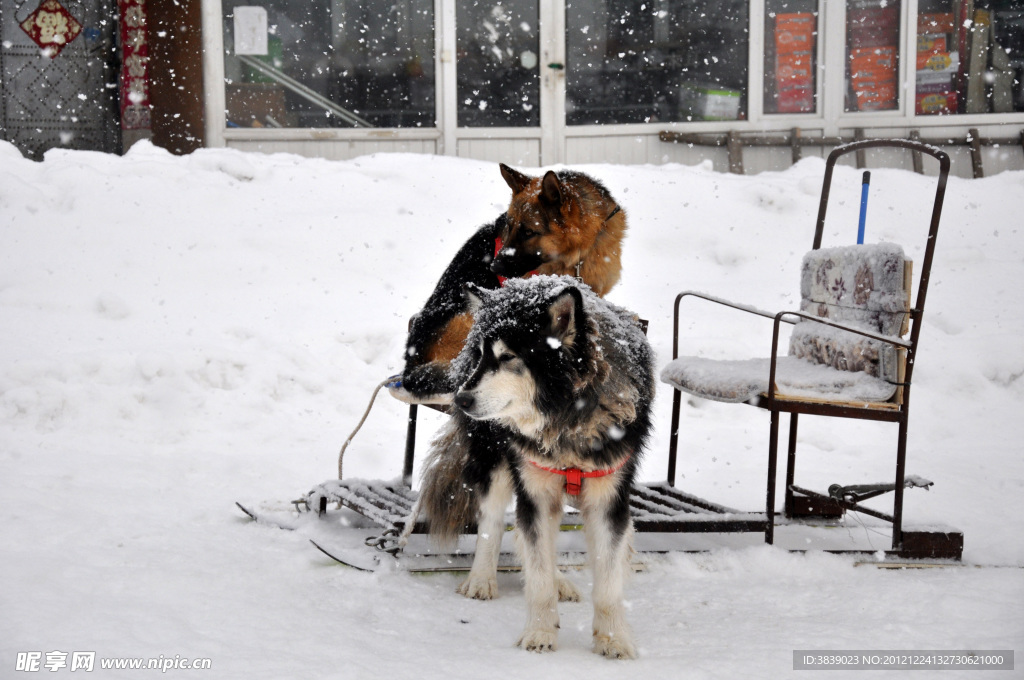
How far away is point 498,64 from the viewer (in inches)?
382

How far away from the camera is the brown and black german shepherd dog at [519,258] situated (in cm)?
334

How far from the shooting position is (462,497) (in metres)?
3.18

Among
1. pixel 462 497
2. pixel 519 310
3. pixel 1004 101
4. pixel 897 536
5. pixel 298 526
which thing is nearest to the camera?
pixel 519 310

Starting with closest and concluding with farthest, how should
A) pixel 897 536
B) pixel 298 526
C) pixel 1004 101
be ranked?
1. pixel 897 536
2. pixel 298 526
3. pixel 1004 101

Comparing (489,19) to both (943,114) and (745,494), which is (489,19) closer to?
(943,114)

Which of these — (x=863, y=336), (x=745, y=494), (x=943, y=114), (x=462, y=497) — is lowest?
(x=745, y=494)

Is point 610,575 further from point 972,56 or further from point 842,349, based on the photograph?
point 972,56

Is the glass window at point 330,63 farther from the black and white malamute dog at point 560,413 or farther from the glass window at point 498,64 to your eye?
the black and white malamute dog at point 560,413

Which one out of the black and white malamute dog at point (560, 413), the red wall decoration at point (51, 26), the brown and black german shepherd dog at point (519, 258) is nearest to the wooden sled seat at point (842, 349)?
the brown and black german shepherd dog at point (519, 258)

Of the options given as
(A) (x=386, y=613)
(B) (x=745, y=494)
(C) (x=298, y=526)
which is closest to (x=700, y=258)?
(B) (x=745, y=494)

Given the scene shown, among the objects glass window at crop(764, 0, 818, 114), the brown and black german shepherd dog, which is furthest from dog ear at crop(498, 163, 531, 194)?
glass window at crop(764, 0, 818, 114)

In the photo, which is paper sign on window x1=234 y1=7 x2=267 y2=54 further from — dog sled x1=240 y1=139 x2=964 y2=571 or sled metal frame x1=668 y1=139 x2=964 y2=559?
sled metal frame x1=668 y1=139 x2=964 y2=559

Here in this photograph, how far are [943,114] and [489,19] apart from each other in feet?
17.4

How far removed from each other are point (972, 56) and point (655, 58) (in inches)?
140
